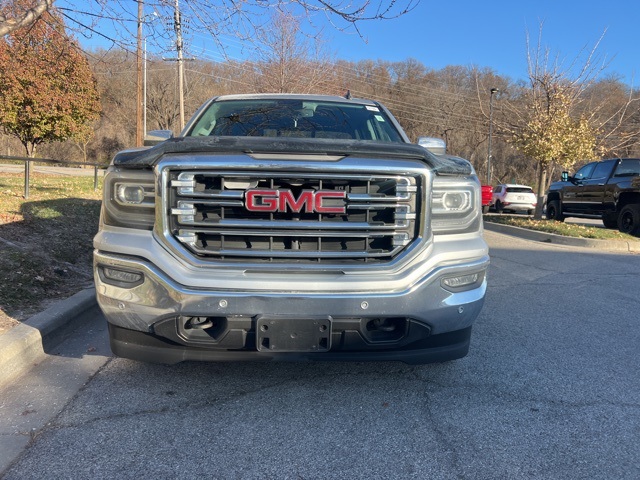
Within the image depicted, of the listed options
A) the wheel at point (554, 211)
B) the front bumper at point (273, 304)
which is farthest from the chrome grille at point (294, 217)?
the wheel at point (554, 211)

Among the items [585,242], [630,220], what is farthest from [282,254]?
[630,220]

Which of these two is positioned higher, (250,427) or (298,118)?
(298,118)

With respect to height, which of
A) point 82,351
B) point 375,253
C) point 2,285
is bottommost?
point 82,351

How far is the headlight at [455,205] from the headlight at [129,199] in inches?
63.3

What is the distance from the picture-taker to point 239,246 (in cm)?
277

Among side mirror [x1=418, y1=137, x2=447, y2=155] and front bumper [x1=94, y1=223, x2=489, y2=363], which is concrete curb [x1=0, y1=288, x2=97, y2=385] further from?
side mirror [x1=418, y1=137, x2=447, y2=155]

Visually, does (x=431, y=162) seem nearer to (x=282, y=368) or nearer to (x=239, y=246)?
(x=239, y=246)

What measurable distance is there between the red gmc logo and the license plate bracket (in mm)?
587

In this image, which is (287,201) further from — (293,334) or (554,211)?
(554,211)

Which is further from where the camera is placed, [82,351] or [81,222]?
[81,222]

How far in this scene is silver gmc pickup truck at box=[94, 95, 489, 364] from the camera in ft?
8.57

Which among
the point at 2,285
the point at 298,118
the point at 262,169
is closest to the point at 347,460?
the point at 262,169

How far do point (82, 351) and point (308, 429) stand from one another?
2072 mm

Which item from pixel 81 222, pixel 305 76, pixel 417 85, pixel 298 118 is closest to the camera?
pixel 298 118
